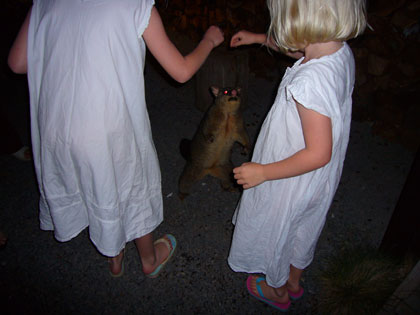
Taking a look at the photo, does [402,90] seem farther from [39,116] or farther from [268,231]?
[39,116]

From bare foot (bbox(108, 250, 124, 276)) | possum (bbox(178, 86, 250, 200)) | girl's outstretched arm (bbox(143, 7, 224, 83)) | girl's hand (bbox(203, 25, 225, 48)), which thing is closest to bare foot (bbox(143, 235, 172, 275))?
bare foot (bbox(108, 250, 124, 276))

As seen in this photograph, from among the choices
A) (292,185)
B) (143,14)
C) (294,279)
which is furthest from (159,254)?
(143,14)

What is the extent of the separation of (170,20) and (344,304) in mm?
3830

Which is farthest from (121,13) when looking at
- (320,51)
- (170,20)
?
(170,20)

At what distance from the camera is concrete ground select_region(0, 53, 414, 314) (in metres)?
1.86

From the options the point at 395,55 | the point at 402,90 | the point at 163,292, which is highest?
the point at 395,55

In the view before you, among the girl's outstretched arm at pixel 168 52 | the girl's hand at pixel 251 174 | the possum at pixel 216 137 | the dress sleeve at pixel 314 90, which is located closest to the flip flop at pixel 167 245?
the possum at pixel 216 137

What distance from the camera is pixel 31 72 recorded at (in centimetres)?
110

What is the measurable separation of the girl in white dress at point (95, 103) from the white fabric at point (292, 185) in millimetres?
442

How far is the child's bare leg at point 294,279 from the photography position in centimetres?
174

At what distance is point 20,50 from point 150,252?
136 cm

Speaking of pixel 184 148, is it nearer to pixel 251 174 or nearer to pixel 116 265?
pixel 116 265

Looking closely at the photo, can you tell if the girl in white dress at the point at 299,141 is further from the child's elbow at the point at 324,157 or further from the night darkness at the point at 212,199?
the night darkness at the point at 212,199

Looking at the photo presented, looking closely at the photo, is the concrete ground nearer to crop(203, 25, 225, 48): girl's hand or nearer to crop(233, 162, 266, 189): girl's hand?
crop(233, 162, 266, 189): girl's hand
